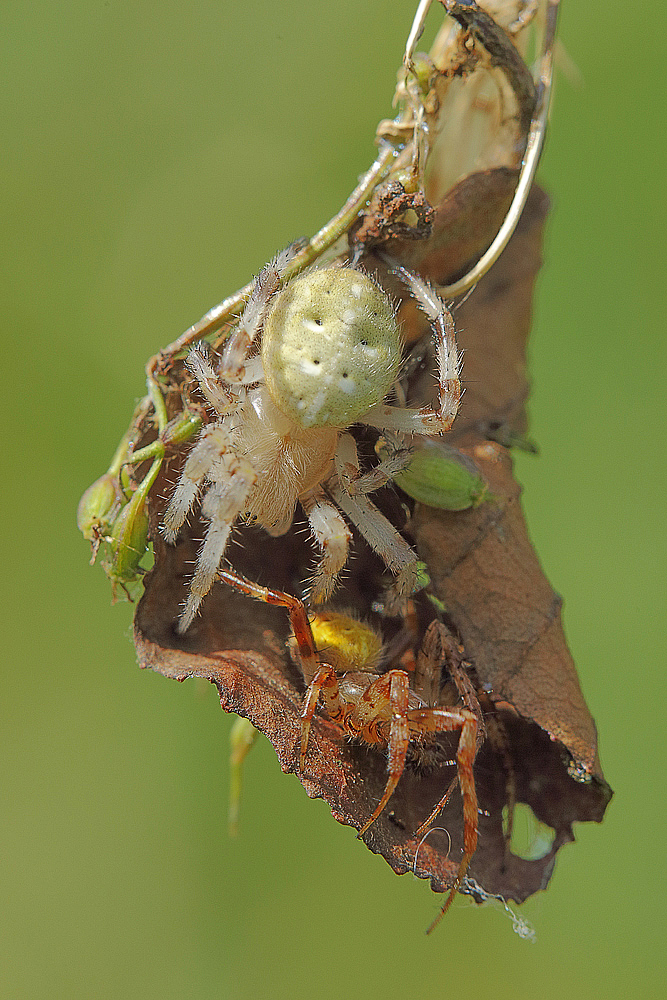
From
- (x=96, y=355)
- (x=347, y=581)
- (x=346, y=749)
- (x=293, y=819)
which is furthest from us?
(x=96, y=355)

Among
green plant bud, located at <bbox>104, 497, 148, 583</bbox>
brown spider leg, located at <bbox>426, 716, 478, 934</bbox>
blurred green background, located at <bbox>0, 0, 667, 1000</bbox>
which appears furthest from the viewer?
blurred green background, located at <bbox>0, 0, 667, 1000</bbox>

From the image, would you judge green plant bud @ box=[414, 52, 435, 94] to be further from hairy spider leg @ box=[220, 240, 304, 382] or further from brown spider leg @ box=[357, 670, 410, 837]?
brown spider leg @ box=[357, 670, 410, 837]

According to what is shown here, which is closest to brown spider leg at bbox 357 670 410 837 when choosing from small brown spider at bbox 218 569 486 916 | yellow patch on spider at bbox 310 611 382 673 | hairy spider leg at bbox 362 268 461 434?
small brown spider at bbox 218 569 486 916

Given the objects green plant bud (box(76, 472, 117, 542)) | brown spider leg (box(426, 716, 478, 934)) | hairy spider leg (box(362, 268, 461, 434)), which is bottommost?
brown spider leg (box(426, 716, 478, 934))

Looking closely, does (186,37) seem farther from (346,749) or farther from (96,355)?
(346,749)

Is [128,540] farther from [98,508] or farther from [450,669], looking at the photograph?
[450,669]

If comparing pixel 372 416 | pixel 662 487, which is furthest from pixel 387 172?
pixel 662 487

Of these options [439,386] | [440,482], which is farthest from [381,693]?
[439,386]
